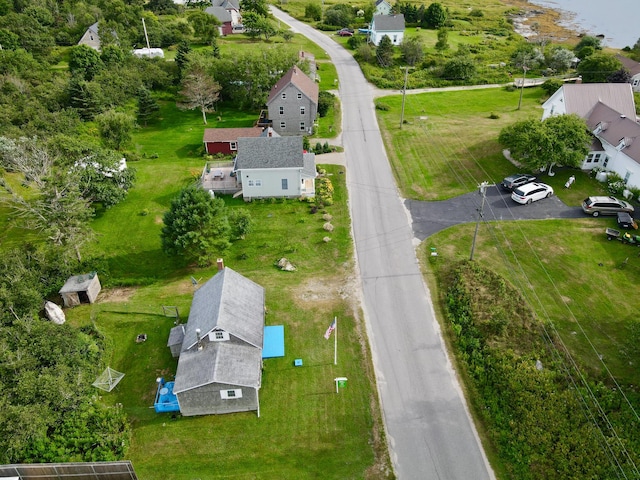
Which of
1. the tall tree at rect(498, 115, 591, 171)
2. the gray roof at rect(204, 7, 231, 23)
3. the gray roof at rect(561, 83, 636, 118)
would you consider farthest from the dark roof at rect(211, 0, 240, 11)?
the tall tree at rect(498, 115, 591, 171)

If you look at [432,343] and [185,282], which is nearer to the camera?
[432,343]

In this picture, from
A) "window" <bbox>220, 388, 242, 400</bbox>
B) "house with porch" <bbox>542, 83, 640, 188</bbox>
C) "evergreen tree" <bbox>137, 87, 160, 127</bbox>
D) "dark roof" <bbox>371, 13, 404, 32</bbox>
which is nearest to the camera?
"window" <bbox>220, 388, 242, 400</bbox>

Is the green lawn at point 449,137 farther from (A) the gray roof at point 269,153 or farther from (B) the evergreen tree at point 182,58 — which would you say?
(B) the evergreen tree at point 182,58

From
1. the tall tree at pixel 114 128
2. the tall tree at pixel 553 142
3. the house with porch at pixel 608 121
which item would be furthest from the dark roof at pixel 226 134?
the house with porch at pixel 608 121

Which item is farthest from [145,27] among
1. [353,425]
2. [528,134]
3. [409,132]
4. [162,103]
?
[353,425]

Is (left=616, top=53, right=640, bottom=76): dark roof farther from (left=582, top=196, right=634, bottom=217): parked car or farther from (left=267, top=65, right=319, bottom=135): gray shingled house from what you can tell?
(left=267, top=65, right=319, bottom=135): gray shingled house

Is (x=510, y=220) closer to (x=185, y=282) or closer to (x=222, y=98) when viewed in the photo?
(x=185, y=282)

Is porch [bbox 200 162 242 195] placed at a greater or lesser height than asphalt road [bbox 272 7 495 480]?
lesser
